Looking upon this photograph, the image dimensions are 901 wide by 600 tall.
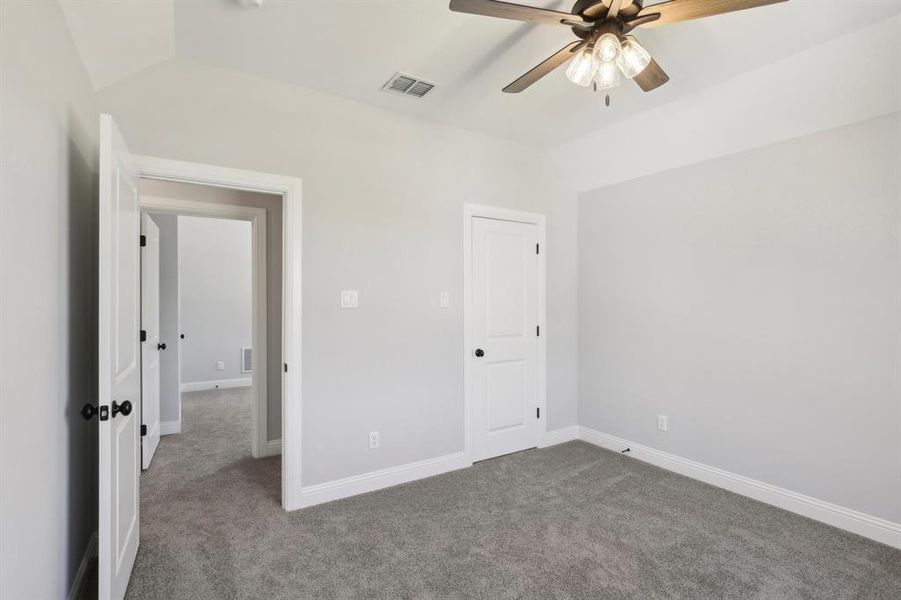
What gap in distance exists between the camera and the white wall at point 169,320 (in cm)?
425

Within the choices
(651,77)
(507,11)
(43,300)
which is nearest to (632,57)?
(651,77)

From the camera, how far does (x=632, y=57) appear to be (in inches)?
71.4

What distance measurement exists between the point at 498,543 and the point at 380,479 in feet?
3.32

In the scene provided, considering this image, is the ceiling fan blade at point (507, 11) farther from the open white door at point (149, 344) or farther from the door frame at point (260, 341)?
the open white door at point (149, 344)

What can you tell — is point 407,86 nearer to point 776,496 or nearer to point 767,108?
point 767,108

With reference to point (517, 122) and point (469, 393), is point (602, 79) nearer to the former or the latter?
point (517, 122)

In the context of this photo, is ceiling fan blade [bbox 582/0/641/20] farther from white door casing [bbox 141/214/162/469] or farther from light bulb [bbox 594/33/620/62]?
white door casing [bbox 141/214/162/469]

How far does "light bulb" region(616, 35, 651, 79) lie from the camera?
5.88 ft

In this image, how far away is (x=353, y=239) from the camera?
2.94 metres

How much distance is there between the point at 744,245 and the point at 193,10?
344cm

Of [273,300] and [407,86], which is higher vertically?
[407,86]

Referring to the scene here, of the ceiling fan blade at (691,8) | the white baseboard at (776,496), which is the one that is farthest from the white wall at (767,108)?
the white baseboard at (776,496)

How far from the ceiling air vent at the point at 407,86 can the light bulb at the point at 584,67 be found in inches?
42.7

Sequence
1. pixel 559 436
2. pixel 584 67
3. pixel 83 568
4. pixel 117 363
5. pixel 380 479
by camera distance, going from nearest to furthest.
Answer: pixel 117 363 → pixel 584 67 → pixel 83 568 → pixel 380 479 → pixel 559 436
